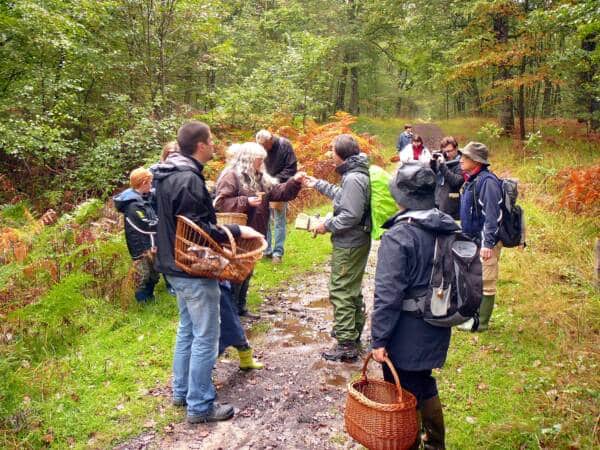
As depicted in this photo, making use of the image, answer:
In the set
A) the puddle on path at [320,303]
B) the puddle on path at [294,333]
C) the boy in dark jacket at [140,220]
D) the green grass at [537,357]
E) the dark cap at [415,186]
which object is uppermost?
the dark cap at [415,186]

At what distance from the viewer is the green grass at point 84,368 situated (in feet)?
13.2

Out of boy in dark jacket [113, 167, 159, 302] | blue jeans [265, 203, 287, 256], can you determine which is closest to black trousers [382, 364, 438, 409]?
boy in dark jacket [113, 167, 159, 302]

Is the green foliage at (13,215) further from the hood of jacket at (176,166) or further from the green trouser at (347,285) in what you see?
the green trouser at (347,285)

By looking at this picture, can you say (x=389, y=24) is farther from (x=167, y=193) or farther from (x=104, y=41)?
(x=167, y=193)

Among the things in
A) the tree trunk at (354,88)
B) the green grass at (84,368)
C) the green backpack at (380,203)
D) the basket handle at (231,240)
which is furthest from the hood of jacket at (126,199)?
the tree trunk at (354,88)

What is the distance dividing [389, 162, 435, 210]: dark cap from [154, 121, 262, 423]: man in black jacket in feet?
4.97

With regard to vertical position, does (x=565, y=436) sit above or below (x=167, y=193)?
below

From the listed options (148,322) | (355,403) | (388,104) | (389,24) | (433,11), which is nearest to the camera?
(355,403)

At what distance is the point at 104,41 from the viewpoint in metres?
13.5

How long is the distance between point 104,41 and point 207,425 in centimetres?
1276

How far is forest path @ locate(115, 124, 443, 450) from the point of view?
390 centimetres

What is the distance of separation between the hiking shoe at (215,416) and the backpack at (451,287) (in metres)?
2.08

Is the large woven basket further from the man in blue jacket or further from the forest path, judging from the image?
the man in blue jacket

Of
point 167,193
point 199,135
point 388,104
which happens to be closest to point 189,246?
point 167,193
